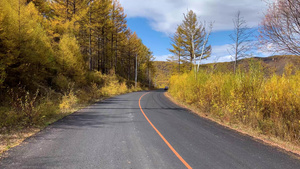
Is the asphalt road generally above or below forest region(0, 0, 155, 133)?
below

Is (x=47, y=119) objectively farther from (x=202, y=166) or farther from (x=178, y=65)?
(x=178, y=65)

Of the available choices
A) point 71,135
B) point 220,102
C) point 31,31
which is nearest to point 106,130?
point 71,135

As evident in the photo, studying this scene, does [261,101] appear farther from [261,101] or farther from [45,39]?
[45,39]

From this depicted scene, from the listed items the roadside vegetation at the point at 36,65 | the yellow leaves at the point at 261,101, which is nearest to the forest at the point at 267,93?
the yellow leaves at the point at 261,101

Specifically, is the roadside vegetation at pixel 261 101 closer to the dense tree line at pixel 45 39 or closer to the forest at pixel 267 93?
the forest at pixel 267 93

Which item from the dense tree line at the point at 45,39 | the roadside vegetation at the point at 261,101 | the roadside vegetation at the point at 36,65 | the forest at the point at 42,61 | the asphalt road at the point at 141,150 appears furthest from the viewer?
the dense tree line at the point at 45,39

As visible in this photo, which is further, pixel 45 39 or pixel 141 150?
pixel 45 39

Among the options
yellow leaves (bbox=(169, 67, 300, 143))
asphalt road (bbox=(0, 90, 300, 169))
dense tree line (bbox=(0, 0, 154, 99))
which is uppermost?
dense tree line (bbox=(0, 0, 154, 99))

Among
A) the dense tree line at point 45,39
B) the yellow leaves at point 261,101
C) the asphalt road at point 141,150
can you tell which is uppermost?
the dense tree line at point 45,39

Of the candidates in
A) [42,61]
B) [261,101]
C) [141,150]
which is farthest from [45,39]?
[261,101]

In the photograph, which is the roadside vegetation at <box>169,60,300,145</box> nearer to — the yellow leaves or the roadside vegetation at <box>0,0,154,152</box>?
the yellow leaves

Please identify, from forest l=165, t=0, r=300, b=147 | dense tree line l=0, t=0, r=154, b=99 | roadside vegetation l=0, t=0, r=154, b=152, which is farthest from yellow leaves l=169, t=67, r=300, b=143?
dense tree line l=0, t=0, r=154, b=99

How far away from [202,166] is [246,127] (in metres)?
4.69

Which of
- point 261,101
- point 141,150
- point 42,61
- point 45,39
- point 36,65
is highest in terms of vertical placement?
point 45,39
